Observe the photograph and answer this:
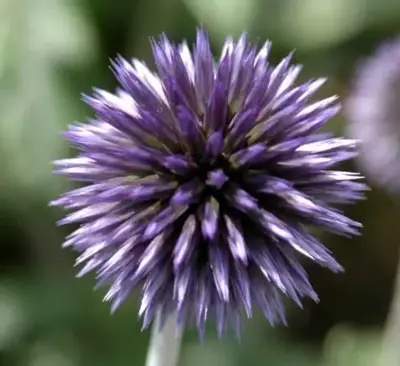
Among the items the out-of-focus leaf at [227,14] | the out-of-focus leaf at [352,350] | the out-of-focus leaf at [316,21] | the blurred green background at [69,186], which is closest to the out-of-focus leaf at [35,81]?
the blurred green background at [69,186]

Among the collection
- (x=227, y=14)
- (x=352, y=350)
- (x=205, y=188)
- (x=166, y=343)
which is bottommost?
(x=352, y=350)

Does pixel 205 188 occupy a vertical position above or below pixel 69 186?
below

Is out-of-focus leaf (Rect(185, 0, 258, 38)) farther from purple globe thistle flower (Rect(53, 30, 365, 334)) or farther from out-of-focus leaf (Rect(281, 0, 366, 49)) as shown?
purple globe thistle flower (Rect(53, 30, 365, 334))

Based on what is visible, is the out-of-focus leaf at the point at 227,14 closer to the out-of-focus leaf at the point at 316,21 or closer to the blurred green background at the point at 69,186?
the blurred green background at the point at 69,186

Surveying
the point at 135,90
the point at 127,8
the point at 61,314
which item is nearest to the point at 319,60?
the point at 127,8

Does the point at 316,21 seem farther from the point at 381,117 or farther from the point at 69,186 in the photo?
the point at 69,186

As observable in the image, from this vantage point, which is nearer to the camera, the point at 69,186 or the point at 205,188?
the point at 205,188

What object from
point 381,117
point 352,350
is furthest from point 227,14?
point 352,350

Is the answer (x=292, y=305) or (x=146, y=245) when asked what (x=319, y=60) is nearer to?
(x=292, y=305)
